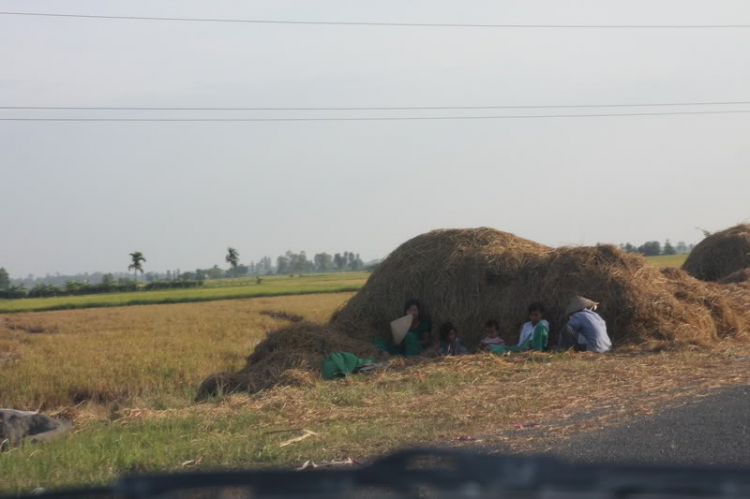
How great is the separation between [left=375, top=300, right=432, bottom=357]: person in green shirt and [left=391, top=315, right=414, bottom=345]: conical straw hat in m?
0.08

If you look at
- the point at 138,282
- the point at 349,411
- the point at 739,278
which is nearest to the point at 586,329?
the point at 349,411

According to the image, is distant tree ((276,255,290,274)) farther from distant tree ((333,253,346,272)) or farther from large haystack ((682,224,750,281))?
large haystack ((682,224,750,281))

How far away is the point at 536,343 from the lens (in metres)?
13.4

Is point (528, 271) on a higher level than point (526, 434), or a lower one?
higher

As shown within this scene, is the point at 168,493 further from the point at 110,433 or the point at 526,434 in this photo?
the point at 110,433

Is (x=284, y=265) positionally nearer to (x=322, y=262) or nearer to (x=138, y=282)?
(x=322, y=262)

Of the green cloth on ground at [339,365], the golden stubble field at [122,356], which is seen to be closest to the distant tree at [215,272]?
the golden stubble field at [122,356]

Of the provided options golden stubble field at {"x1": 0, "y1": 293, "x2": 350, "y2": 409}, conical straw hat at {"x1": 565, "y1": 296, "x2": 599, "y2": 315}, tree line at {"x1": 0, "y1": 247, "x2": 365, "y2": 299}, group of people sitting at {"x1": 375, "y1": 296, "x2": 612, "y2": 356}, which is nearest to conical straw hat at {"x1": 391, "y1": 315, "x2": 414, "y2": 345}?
group of people sitting at {"x1": 375, "y1": 296, "x2": 612, "y2": 356}

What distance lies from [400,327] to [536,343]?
8.48 ft

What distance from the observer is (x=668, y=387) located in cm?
958

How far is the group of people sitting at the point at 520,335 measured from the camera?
43.5 ft

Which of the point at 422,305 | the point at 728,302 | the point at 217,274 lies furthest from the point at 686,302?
the point at 217,274

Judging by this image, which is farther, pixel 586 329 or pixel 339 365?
pixel 586 329

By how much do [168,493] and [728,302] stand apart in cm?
1572
